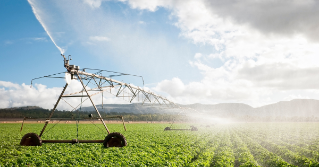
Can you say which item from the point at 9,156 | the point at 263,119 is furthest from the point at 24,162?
the point at 263,119

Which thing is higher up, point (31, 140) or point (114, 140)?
point (31, 140)

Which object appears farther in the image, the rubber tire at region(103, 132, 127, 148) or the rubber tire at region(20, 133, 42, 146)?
the rubber tire at region(20, 133, 42, 146)

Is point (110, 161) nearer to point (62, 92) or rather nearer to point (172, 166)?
point (172, 166)

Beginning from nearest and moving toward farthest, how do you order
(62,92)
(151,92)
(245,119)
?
(62,92) < (151,92) < (245,119)

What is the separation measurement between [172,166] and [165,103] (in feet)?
60.6

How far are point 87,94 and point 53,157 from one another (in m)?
5.42

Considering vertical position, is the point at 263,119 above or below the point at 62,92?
below

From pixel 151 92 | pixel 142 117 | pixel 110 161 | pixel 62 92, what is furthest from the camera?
pixel 142 117

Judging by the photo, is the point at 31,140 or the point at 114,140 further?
the point at 31,140

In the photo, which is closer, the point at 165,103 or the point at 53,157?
the point at 53,157

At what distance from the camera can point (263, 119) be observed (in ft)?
498

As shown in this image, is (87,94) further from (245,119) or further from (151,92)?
(245,119)

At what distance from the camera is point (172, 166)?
10453 mm

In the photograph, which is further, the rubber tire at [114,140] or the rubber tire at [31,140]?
the rubber tire at [31,140]
